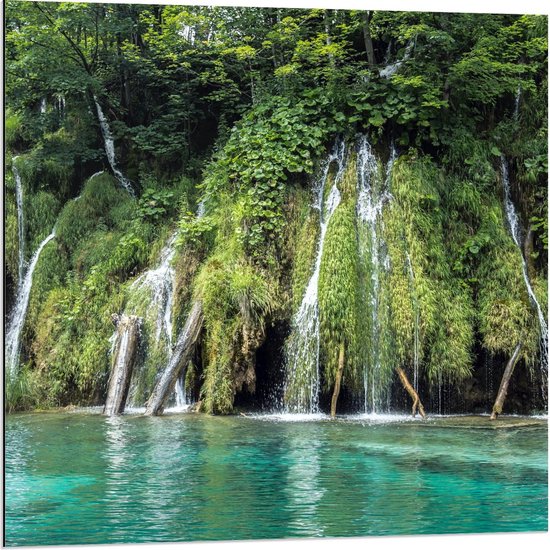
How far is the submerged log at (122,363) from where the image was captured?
7048 millimetres

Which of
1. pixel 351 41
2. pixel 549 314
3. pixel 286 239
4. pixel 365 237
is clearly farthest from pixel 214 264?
pixel 549 314

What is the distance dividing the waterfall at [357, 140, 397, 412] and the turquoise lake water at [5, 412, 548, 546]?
50 cm

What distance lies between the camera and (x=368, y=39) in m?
7.34

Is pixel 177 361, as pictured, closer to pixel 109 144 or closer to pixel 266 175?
pixel 266 175

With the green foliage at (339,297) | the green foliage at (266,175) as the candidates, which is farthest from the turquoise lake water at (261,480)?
the green foliage at (266,175)

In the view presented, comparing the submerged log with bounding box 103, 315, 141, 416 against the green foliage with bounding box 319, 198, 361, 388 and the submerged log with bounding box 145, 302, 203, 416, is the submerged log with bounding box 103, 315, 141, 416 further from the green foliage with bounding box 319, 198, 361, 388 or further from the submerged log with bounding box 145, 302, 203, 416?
the green foliage with bounding box 319, 198, 361, 388

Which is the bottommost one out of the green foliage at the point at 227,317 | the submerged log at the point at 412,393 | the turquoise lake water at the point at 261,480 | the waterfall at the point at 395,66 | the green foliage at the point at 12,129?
the turquoise lake water at the point at 261,480

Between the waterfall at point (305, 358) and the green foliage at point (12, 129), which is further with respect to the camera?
the waterfall at point (305, 358)

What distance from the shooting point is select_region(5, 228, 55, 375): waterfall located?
7074mm

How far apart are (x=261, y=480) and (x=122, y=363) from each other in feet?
6.43

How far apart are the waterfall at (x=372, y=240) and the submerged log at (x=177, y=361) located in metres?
1.43

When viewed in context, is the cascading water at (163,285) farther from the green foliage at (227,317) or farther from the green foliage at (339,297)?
the green foliage at (339,297)

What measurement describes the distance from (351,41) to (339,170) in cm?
114

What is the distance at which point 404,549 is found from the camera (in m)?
5.31
